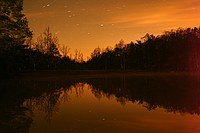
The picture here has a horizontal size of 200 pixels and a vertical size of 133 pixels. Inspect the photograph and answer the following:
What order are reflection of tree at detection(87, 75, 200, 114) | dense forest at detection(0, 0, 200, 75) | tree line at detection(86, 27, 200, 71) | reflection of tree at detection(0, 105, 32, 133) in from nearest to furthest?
reflection of tree at detection(0, 105, 32, 133) < reflection of tree at detection(87, 75, 200, 114) < dense forest at detection(0, 0, 200, 75) < tree line at detection(86, 27, 200, 71)

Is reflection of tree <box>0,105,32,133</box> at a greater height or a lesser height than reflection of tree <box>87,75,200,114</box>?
greater

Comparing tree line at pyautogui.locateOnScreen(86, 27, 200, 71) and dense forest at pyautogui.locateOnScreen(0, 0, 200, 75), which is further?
tree line at pyautogui.locateOnScreen(86, 27, 200, 71)

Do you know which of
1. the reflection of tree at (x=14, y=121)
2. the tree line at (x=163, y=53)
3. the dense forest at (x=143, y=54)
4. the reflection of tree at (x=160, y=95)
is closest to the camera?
the reflection of tree at (x=14, y=121)

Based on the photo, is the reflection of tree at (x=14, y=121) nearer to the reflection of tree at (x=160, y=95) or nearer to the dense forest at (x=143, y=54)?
the reflection of tree at (x=160, y=95)

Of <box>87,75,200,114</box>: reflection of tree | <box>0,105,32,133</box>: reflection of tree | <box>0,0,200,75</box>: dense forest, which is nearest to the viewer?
<box>0,105,32,133</box>: reflection of tree

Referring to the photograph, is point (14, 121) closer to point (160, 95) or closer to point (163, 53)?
point (160, 95)

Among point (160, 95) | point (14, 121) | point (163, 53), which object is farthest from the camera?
point (163, 53)

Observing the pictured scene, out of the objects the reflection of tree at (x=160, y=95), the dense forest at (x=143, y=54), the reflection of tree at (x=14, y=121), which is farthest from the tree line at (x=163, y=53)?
the reflection of tree at (x=14, y=121)

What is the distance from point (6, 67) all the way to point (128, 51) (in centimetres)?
9300

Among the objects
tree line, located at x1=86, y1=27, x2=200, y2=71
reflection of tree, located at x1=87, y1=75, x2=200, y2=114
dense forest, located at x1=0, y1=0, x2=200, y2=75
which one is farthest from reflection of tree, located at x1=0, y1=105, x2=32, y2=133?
tree line, located at x1=86, y1=27, x2=200, y2=71

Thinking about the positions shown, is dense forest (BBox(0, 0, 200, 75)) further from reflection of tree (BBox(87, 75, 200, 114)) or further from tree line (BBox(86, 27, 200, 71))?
reflection of tree (BBox(87, 75, 200, 114))

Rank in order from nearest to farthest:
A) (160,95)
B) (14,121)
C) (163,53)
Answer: (14,121) < (160,95) < (163,53)

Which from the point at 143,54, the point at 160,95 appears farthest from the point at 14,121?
the point at 143,54

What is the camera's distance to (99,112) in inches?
594
